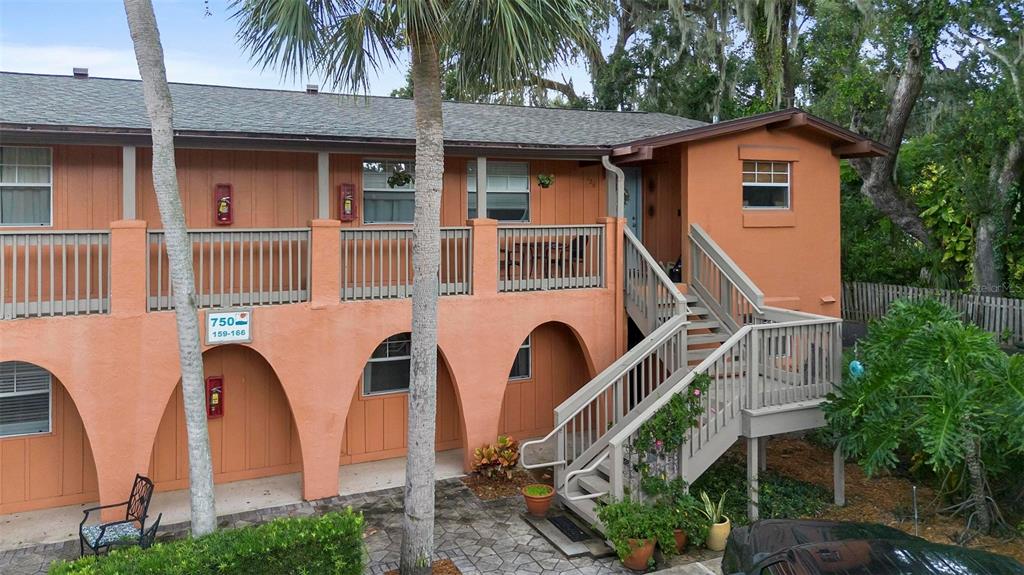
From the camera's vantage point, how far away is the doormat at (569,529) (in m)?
8.04

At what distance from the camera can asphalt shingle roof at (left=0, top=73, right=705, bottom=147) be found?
910cm

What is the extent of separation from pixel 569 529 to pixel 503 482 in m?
1.91

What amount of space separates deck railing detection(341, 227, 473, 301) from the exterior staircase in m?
2.52

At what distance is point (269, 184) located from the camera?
10.4 metres

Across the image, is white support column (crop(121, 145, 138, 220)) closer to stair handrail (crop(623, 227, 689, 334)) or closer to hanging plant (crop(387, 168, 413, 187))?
hanging plant (crop(387, 168, 413, 187))

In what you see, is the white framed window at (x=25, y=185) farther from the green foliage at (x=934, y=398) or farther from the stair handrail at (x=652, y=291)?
the green foliage at (x=934, y=398)

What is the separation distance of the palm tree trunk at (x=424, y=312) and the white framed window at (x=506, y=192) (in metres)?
4.65

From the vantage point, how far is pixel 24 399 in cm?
920

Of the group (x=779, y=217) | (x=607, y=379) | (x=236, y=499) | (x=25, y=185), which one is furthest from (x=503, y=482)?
(x=25, y=185)

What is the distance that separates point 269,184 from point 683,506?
23.4 feet

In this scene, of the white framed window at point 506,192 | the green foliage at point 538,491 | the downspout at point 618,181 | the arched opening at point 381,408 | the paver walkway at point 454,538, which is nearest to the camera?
the paver walkway at point 454,538

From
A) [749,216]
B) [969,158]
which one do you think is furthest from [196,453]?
[969,158]

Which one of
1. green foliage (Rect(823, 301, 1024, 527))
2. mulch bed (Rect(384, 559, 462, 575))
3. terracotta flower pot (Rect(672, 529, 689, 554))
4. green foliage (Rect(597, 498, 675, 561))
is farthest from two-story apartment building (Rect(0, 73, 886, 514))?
mulch bed (Rect(384, 559, 462, 575))

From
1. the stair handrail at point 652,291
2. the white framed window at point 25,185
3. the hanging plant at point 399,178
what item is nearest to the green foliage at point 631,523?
the stair handrail at point 652,291
